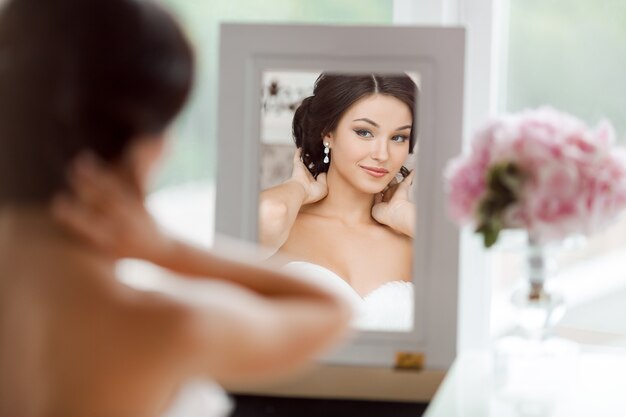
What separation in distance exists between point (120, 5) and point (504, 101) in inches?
57.3

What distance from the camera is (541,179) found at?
1513mm

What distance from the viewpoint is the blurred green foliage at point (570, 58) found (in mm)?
2182

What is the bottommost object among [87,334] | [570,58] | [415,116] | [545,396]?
[545,396]

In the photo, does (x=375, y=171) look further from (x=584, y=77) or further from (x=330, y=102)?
(x=584, y=77)

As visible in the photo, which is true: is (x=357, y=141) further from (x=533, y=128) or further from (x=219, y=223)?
(x=533, y=128)

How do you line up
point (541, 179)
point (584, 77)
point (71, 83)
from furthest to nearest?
point (584, 77)
point (541, 179)
point (71, 83)

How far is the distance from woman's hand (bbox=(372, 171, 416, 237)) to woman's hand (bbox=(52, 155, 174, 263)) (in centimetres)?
108

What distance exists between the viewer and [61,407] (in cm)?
87

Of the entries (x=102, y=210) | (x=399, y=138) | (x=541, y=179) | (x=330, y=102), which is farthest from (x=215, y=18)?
(x=102, y=210)

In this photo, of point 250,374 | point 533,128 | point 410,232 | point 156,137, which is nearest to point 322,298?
point 250,374

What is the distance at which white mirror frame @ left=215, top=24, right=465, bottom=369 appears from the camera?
1.95 metres

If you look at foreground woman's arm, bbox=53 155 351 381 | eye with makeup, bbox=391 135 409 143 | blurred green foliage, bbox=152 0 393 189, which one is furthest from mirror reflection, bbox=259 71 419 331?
foreground woman's arm, bbox=53 155 351 381

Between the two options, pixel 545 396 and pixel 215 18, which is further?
pixel 215 18

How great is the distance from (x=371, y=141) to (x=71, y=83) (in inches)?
45.8
